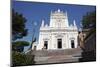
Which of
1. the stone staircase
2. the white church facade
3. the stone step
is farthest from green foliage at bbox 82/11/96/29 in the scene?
the stone step

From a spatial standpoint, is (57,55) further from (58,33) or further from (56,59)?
(58,33)

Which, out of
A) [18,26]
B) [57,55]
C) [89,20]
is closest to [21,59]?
[18,26]

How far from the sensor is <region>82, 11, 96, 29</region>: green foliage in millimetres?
3406

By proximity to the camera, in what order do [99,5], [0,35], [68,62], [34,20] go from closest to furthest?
[0,35] < [34,20] < [68,62] < [99,5]

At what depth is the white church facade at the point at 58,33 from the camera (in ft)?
10.3

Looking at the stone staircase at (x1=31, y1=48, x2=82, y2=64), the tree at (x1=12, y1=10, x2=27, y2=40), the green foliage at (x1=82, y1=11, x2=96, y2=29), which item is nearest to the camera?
the tree at (x1=12, y1=10, x2=27, y2=40)

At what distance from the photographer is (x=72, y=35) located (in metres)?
3.31

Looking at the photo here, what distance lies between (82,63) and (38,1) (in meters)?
1.21

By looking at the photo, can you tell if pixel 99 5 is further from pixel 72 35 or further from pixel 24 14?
pixel 24 14

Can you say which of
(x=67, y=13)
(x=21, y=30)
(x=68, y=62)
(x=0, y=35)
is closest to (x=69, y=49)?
(x=68, y=62)

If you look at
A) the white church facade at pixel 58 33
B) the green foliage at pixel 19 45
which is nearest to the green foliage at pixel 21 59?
the green foliage at pixel 19 45

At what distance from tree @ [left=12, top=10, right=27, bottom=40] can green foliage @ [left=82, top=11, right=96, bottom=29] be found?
3.28 feet

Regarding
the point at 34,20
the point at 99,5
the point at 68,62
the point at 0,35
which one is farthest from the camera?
the point at 99,5

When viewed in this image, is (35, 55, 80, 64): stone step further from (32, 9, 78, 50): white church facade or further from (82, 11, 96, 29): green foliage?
(82, 11, 96, 29): green foliage
